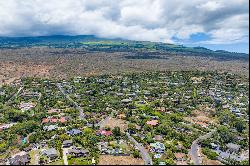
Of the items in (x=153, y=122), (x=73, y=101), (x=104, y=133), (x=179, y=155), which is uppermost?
(x=73, y=101)

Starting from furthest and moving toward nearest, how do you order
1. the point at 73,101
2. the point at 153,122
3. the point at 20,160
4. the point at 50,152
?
1. the point at 73,101
2. the point at 153,122
3. the point at 50,152
4. the point at 20,160

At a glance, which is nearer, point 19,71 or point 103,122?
point 103,122

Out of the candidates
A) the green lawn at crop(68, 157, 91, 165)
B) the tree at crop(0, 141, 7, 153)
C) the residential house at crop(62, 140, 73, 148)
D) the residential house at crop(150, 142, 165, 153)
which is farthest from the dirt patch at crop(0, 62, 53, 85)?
the residential house at crop(150, 142, 165, 153)

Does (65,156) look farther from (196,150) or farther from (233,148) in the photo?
(233,148)

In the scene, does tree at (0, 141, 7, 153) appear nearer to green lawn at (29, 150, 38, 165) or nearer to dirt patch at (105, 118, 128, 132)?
green lawn at (29, 150, 38, 165)

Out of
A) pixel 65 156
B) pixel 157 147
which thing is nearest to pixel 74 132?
pixel 65 156

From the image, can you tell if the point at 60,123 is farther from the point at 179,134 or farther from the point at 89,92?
the point at 89,92

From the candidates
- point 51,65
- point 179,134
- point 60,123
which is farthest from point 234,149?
point 51,65
